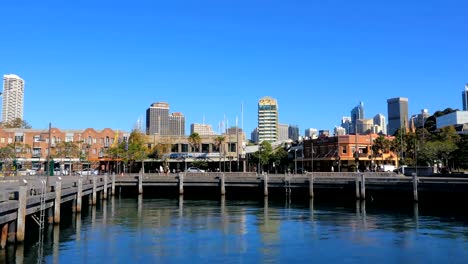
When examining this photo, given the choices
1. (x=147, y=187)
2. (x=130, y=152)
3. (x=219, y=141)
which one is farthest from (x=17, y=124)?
(x=147, y=187)

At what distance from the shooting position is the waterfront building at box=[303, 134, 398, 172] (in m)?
104

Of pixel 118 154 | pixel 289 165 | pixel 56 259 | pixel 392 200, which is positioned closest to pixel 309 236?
pixel 56 259

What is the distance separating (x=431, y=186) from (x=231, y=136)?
77970mm

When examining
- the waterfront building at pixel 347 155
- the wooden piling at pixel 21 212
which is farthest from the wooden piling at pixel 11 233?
the waterfront building at pixel 347 155

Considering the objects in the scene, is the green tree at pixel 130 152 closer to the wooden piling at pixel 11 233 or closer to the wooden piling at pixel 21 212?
the wooden piling at pixel 11 233

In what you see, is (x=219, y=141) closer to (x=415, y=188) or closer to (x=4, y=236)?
(x=415, y=188)

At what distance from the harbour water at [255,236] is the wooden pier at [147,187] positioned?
1.61 meters

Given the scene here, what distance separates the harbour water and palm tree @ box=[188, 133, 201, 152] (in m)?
69.7

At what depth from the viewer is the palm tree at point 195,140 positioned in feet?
394

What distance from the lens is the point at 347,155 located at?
104 m

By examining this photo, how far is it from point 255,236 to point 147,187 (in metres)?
43.5

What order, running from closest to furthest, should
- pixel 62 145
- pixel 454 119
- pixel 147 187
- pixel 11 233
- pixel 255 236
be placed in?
pixel 11 233, pixel 255 236, pixel 147 187, pixel 62 145, pixel 454 119

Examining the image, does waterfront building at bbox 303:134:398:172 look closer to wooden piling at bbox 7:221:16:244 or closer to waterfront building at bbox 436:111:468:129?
waterfront building at bbox 436:111:468:129

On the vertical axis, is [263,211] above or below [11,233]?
below
